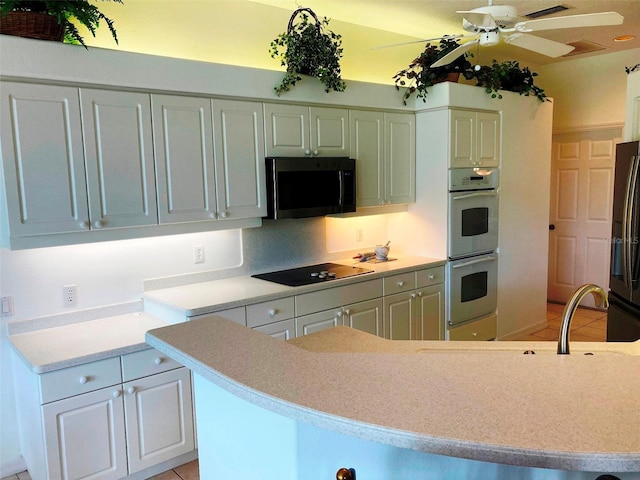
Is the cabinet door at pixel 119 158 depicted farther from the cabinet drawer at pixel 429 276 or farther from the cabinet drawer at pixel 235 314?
the cabinet drawer at pixel 429 276

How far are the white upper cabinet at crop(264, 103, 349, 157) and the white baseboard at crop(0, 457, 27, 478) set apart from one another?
2298 millimetres

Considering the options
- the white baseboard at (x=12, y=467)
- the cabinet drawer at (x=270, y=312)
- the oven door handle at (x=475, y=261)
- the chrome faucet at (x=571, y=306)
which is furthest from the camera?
the oven door handle at (x=475, y=261)

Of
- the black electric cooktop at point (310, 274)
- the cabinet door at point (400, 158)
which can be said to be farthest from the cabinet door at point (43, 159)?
the cabinet door at point (400, 158)

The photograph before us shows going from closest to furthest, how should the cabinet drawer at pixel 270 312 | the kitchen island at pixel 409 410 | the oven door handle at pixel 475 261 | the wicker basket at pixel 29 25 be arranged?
1. the kitchen island at pixel 409 410
2. the wicker basket at pixel 29 25
3. the cabinet drawer at pixel 270 312
4. the oven door handle at pixel 475 261

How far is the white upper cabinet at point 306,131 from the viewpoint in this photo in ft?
10.7

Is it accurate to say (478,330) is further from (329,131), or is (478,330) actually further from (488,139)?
(329,131)

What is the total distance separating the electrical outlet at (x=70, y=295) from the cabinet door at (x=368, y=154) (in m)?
2.02

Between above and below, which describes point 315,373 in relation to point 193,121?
below

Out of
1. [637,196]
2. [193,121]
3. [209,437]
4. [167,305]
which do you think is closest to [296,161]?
[193,121]

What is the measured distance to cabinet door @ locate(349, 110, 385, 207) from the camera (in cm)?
371

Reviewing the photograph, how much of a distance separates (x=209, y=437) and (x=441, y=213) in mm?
2903

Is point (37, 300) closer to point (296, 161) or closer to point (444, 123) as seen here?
point (296, 161)

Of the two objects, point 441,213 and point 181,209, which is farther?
point 441,213

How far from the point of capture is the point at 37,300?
273cm
